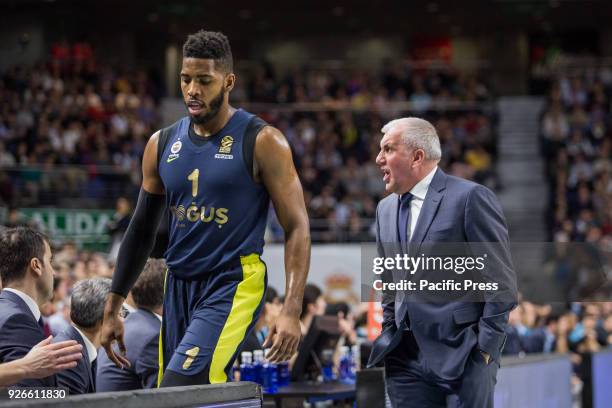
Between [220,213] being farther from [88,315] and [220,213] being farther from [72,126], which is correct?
[72,126]

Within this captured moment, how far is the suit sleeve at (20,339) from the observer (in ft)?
15.4

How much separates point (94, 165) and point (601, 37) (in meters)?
18.0

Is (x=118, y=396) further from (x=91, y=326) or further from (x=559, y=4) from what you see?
(x=559, y=4)

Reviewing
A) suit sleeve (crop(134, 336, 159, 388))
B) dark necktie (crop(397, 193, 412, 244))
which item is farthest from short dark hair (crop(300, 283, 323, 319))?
dark necktie (crop(397, 193, 412, 244))

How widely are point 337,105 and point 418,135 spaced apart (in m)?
20.9

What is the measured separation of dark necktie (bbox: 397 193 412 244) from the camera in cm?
537

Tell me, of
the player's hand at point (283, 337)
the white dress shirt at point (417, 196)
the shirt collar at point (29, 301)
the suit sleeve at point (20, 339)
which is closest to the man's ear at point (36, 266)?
the shirt collar at point (29, 301)

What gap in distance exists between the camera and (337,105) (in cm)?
2614

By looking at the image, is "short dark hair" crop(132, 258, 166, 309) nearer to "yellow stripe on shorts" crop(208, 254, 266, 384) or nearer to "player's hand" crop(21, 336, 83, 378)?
"yellow stripe on shorts" crop(208, 254, 266, 384)

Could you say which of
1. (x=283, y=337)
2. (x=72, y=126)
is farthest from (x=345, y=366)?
(x=72, y=126)

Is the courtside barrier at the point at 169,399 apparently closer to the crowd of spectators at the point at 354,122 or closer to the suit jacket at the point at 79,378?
the suit jacket at the point at 79,378

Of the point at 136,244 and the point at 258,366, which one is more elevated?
the point at 136,244

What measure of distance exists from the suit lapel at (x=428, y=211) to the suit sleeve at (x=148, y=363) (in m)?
1.64

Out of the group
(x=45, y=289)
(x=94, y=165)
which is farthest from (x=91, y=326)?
(x=94, y=165)
